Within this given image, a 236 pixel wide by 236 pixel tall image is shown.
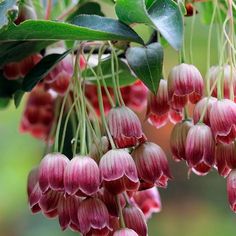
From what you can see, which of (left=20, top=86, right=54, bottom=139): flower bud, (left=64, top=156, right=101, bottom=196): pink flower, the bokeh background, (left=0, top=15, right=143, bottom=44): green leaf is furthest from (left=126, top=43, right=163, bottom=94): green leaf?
the bokeh background

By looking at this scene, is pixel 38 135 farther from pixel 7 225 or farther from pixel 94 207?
pixel 7 225

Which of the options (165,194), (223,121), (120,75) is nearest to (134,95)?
(120,75)

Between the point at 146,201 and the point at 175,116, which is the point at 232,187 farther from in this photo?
the point at 146,201

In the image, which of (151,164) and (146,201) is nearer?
(151,164)

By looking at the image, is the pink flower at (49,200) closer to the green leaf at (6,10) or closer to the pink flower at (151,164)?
the pink flower at (151,164)

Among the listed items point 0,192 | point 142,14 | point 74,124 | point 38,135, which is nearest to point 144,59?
point 142,14

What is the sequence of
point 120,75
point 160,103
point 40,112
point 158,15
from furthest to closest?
1. point 40,112
2. point 120,75
3. point 160,103
4. point 158,15

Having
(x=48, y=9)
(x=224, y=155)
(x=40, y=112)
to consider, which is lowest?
(x=40, y=112)
